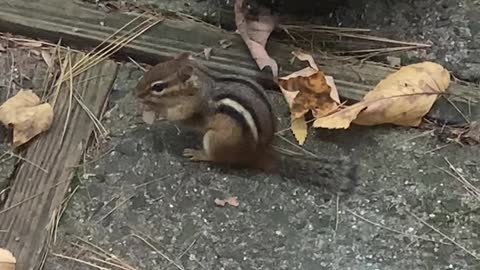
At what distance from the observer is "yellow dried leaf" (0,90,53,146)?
3189 millimetres

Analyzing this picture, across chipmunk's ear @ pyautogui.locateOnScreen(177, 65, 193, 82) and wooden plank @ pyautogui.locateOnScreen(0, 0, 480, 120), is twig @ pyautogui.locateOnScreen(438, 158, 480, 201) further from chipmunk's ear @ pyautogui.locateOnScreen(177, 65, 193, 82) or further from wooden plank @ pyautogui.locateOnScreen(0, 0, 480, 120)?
chipmunk's ear @ pyautogui.locateOnScreen(177, 65, 193, 82)

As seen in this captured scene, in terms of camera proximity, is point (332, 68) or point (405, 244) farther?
point (332, 68)

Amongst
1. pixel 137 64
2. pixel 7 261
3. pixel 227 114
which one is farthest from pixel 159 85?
pixel 7 261

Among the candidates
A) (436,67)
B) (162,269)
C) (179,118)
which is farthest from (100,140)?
(436,67)

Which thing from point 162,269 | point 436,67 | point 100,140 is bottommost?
point 162,269

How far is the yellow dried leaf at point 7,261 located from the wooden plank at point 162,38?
760 millimetres

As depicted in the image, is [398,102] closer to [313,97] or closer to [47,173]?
[313,97]

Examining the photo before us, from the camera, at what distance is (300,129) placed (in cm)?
321

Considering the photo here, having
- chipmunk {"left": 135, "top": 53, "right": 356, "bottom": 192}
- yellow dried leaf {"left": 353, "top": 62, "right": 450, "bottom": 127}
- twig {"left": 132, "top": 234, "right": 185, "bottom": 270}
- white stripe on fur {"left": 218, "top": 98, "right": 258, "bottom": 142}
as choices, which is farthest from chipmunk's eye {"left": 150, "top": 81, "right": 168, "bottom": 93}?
yellow dried leaf {"left": 353, "top": 62, "right": 450, "bottom": 127}

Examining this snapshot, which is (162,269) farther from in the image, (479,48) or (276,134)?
(479,48)

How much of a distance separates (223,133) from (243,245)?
0.31m

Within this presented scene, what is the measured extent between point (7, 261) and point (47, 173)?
31cm

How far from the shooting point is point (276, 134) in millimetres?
3195

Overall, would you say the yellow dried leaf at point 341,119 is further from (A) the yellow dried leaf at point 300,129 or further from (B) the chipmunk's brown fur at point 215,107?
(B) the chipmunk's brown fur at point 215,107
